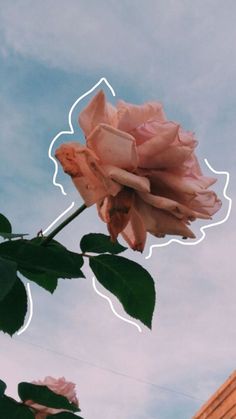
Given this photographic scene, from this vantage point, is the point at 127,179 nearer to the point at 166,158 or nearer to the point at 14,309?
the point at 166,158

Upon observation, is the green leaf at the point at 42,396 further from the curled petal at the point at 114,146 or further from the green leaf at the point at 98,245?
the curled petal at the point at 114,146

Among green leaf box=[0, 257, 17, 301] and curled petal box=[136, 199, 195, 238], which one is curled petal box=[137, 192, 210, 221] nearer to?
curled petal box=[136, 199, 195, 238]

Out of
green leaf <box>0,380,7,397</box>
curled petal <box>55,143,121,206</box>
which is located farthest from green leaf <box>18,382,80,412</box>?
curled petal <box>55,143,121,206</box>

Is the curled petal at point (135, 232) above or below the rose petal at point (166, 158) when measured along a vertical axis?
below

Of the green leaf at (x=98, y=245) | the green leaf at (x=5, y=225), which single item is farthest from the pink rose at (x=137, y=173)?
the green leaf at (x=5, y=225)

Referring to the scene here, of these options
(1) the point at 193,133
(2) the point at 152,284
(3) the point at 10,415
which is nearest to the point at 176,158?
(1) the point at 193,133

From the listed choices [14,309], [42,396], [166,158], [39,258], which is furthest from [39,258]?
[42,396]
